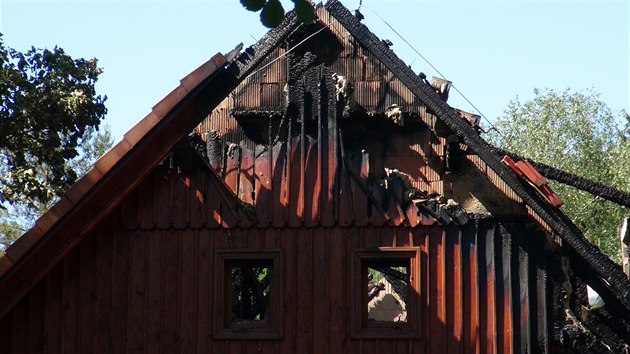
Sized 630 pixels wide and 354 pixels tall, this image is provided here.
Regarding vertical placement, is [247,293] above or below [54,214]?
below

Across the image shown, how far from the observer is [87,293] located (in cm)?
1380

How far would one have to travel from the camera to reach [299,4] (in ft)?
21.9

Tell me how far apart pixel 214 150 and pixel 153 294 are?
1940 millimetres

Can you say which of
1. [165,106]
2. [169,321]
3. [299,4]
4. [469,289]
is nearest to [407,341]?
[469,289]

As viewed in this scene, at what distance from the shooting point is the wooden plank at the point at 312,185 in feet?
44.7

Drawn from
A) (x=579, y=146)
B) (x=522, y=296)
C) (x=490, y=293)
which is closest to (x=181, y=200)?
(x=490, y=293)

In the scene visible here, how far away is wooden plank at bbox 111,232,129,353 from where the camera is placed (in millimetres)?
13680

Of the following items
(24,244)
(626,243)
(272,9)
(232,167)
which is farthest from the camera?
(626,243)

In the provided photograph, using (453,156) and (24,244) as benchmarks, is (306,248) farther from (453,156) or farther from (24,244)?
(24,244)

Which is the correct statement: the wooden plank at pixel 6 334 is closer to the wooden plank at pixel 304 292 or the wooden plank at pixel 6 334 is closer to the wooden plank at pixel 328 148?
the wooden plank at pixel 304 292

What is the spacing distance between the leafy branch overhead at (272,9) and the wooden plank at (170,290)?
739cm

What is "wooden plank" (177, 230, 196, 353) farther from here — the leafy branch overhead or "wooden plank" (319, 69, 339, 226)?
the leafy branch overhead

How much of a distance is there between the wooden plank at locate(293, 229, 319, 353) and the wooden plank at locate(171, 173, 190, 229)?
4.55 ft

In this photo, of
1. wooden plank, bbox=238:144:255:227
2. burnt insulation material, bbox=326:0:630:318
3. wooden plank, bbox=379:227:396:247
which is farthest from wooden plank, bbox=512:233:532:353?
wooden plank, bbox=238:144:255:227
